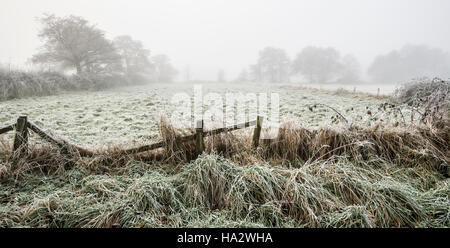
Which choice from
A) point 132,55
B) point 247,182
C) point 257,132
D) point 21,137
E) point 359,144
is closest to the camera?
point 247,182

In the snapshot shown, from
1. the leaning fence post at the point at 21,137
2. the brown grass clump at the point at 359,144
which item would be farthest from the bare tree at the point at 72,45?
the brown grass clump at the point at 359,144

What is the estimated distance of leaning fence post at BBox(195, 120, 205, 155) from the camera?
9.27ft

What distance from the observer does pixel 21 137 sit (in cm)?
279

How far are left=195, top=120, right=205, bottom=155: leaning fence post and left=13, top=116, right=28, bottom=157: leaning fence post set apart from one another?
8.24ft

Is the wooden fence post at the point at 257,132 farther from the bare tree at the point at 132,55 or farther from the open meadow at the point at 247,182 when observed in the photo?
the bare tree at the point at 132,55

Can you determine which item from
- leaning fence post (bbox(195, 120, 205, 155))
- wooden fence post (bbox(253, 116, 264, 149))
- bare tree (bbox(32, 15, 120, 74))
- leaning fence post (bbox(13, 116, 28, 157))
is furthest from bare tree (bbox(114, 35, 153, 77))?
wooden fence post (bbox(253, 116, 264, 149))

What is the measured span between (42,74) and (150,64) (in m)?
15.2

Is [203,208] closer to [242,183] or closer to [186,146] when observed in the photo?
[242,183]

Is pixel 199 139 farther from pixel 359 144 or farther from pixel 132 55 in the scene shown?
pixel 132 55

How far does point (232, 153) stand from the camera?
3027 millimetres

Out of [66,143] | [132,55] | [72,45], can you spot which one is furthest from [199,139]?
[132,55]

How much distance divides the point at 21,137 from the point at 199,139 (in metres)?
2.65

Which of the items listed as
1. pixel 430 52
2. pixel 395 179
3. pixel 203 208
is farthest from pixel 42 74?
pixel 430 52

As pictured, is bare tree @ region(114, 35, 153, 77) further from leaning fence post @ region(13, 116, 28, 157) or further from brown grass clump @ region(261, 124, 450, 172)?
brown grass clump @ region(261, 124, 450, 172)
